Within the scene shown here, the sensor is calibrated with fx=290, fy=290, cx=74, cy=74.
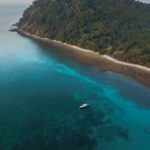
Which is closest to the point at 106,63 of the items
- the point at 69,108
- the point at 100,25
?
the point at 100,25

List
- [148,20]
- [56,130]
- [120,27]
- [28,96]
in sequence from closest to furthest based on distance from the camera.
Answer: [56,130]
[28,96]
[120,27]
[148,20]

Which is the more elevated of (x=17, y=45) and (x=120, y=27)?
(x=120, y=27)

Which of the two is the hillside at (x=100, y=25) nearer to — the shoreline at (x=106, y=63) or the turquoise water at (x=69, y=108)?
the shoreline at (x=106, y=63)

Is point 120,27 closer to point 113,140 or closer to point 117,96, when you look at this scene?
point 117,96

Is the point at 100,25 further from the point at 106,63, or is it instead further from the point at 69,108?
the point at 69,108

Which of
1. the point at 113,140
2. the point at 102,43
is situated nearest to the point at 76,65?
the point at 102,43
